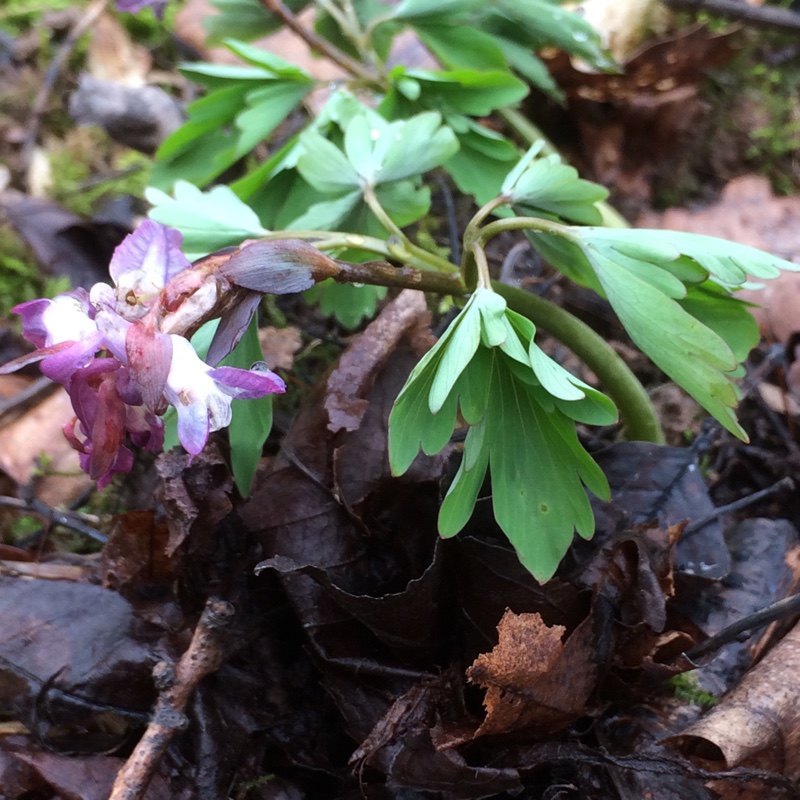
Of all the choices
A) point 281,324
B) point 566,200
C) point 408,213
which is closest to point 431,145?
point 408,213

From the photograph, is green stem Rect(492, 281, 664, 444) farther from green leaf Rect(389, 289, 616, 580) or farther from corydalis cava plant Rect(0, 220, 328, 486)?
corydalis cava plant Rect(0, 220, 328, 486)

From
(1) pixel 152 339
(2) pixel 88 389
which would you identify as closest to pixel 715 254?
(1) pixel 152 339

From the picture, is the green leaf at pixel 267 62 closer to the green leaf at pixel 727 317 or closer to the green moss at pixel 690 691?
the green leaf at pixel 727 317

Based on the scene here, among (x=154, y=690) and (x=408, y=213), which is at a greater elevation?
(x=408, y=213)

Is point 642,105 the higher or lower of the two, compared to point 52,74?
higher

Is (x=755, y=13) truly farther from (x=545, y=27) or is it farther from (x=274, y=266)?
(x=274, y=266)

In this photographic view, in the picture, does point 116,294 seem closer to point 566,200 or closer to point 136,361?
point 136,361
